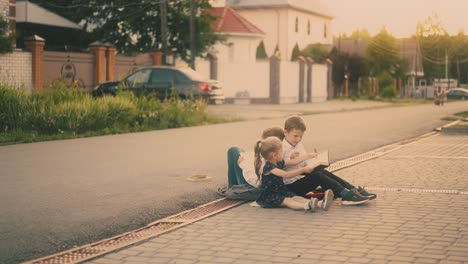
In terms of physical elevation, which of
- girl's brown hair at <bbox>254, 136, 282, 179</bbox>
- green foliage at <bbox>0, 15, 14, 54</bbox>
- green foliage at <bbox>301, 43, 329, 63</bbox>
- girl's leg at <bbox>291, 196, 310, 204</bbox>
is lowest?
girl's leg at <bbox>291, 196, 310, 204</bbox>

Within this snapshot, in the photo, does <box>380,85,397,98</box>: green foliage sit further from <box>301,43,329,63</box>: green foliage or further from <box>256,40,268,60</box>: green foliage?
<box>256,40,268,60</box>: green foliage

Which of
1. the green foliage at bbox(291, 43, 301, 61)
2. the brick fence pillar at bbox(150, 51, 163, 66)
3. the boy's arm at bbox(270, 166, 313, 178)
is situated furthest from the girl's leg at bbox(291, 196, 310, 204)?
the green foliage at bbox(291, 43, 301, 61)

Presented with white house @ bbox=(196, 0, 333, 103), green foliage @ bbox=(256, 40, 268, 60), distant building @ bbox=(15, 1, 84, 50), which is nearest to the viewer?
distant building @ bbox=(15, 1, 84, 50)

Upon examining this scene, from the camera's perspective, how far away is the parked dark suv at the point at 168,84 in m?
25.3

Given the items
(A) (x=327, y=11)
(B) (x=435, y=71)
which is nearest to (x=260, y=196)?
(A) (x=327, y=11)

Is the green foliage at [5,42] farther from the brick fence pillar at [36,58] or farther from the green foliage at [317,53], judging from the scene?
the green foliage at [317,53]

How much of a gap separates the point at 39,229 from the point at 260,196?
2376 millimetres

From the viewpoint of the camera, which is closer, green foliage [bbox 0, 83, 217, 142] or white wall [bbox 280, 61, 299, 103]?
green foliage [bbox 0, 83, 217, 142]

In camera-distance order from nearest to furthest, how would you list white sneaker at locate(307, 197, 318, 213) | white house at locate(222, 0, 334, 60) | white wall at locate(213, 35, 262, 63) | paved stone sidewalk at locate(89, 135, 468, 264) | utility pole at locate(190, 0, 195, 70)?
paved stone sidewalk at locate(89, 135, 468, 264), white sneaker at locate(307, 197, 318, 213), utility pole at locate(190, 0, 195, 70), white wall at locate(213, 35, 262, 63), white house at locate(222, 0, 334, 60)

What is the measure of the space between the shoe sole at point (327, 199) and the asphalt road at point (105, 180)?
1555mm

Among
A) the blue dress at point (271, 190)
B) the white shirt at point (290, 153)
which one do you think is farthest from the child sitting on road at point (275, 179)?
the white shirt at point (290, 153)

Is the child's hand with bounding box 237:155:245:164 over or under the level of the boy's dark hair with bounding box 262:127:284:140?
under

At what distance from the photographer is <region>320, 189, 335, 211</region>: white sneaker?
7445mm

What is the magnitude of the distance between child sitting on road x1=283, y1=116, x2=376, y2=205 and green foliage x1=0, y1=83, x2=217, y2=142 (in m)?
9.21
